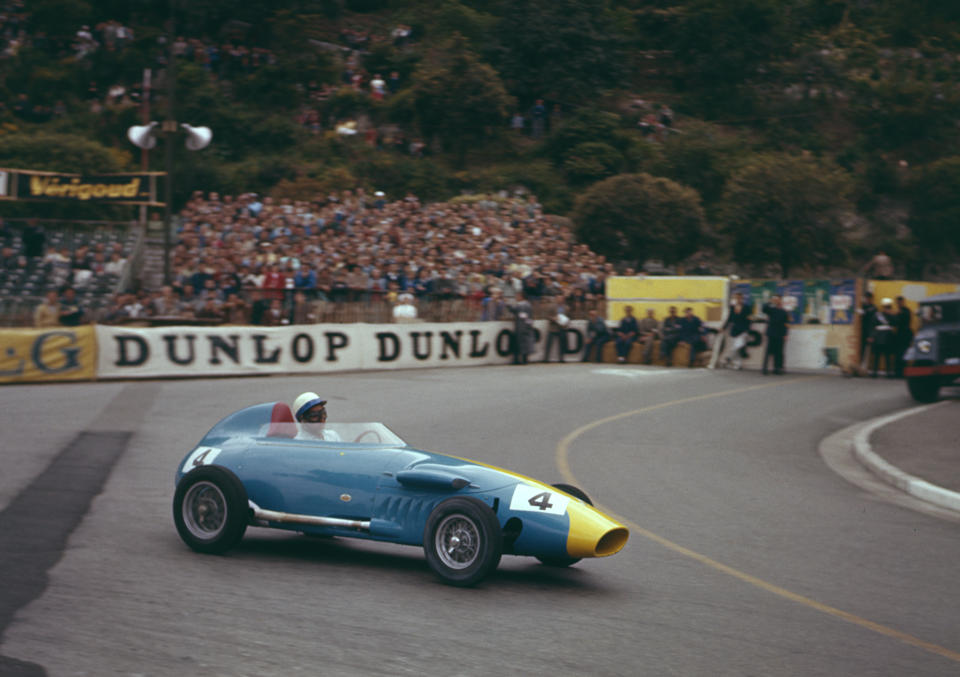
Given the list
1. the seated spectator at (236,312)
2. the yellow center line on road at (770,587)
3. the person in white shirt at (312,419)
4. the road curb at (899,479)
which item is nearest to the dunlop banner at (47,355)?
the seated spectator at (236,312)

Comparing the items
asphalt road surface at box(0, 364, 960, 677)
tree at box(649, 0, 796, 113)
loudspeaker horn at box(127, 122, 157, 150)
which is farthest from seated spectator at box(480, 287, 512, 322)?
tree at box(649, 0, 796, 113)

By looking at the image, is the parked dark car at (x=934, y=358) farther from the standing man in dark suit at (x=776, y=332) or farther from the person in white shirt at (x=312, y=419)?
the person in white shirt at (x=312, y=419)

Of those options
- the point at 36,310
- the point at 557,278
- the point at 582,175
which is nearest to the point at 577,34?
the point at 582,175

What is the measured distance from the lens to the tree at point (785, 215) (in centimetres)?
5009

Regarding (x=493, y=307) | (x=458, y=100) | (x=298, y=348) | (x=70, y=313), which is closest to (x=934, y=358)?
(x=493, y=307)

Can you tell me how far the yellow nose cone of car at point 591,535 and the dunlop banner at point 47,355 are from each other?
656 inches

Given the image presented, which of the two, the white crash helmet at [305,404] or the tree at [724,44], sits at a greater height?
the tree at [724,44]

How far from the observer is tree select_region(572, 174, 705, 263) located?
48156mm

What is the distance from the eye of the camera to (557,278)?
1235 inches

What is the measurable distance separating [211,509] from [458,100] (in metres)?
54.4

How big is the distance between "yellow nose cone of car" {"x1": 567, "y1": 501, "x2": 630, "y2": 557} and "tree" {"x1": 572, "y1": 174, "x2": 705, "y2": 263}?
41545mm

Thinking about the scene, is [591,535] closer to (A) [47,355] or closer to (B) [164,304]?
(A) [47,355]

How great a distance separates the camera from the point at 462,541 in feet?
22.7

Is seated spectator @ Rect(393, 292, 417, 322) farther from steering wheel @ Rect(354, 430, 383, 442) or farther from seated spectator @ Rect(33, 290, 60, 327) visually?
steering wheel @ Rect(354, 430, 383, 442)
